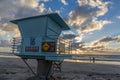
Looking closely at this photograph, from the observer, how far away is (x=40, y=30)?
20047 millimetres

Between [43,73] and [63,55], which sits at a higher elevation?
[63,55]

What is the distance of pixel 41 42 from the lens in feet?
64.7

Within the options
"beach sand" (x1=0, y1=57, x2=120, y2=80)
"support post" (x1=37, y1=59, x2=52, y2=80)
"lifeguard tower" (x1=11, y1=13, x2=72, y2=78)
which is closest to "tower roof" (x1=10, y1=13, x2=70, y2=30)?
"lifeguard tower" (x1=11, y1=13, x2=72, y2=78)

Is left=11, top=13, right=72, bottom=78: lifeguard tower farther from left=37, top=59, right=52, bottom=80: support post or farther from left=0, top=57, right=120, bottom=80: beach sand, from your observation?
left=0, top=57, right=120, bottom=80: beach sand

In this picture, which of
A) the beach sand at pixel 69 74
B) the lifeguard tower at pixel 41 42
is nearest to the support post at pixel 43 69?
the lifeguard tower at pixel 41 42

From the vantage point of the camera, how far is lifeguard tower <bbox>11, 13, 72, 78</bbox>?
63.0 feet

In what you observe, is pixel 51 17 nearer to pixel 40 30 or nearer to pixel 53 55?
pixel 40 30

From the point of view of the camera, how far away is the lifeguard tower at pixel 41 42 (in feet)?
63.0

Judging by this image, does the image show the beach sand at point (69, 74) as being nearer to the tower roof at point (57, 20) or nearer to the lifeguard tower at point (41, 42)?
the lifeguard tower at point (41, 42)

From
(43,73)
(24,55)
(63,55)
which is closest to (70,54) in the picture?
(63,55)

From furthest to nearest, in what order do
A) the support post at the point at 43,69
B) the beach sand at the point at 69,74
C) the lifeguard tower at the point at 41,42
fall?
the beach sand at the point at 69,74 → the support post at the point at 43,69 → the lifeguard tower at the point at 41,42

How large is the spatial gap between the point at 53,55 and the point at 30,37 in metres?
3.16

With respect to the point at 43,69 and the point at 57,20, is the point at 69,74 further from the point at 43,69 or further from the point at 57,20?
the point at 57,20

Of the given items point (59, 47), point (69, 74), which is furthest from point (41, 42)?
point (69, 74)
